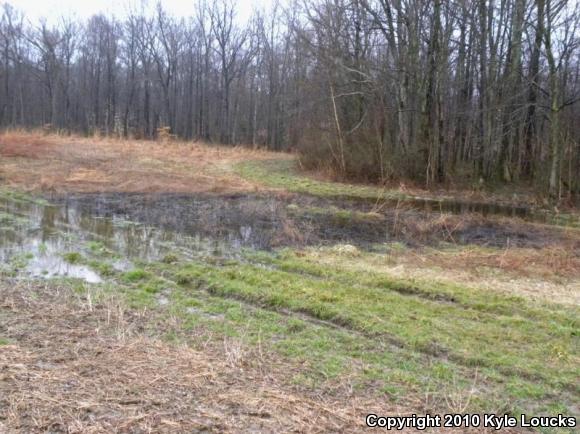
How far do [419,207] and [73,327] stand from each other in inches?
520

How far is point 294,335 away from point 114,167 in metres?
19.6

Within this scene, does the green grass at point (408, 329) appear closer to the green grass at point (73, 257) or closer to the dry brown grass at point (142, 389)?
the dry brown grass at point (142, 389)

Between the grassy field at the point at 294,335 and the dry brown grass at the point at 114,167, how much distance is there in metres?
8.91

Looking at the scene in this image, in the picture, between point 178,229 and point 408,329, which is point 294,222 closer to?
point 178,229

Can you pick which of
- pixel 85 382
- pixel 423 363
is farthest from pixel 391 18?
pixel 85 382

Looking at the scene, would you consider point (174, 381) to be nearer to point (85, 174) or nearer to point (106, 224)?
point (106, 224)

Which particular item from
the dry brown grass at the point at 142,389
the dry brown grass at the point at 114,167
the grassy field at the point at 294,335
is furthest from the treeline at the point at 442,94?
the dry brown grass at the point at 142,389

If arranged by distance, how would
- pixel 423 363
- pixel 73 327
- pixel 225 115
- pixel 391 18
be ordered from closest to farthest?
pixel 423 363, pixel 73 327, pixel 391 18, pixel 225 115

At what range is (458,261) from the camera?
9.72 m

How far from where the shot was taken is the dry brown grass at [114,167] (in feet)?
62.7
